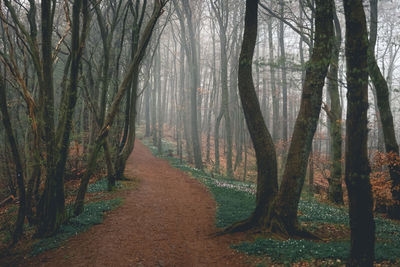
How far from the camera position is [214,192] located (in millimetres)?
12922

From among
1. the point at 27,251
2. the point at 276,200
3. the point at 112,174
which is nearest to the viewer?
the point at 27,251

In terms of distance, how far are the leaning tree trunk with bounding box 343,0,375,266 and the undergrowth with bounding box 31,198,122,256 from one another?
22.2ft

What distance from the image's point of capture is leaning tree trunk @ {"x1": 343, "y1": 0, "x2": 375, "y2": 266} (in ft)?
14.9

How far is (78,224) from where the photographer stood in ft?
27.6

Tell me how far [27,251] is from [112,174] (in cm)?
539

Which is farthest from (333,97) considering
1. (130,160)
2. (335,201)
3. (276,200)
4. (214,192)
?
(130,160)

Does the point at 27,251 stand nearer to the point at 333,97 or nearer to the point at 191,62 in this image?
the point at 333,97

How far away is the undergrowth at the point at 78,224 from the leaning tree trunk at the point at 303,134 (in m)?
5.33

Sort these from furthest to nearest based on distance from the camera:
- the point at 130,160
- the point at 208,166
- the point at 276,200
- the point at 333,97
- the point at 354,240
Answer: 1. the point at 208,166
2. the point at 130,160
3. the point at 333,97
4. the point at 276,200
5. the point at 354,240

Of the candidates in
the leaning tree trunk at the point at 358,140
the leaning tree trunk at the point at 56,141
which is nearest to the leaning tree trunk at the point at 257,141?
the leaning tree trunk at the point at 358,140

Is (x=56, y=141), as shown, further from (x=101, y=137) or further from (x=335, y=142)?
(x=335, y=142)

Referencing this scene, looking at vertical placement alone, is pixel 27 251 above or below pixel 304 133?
below

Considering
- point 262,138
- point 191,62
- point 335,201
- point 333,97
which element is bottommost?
point 335,201

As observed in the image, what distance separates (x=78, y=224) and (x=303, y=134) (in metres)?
6.84
